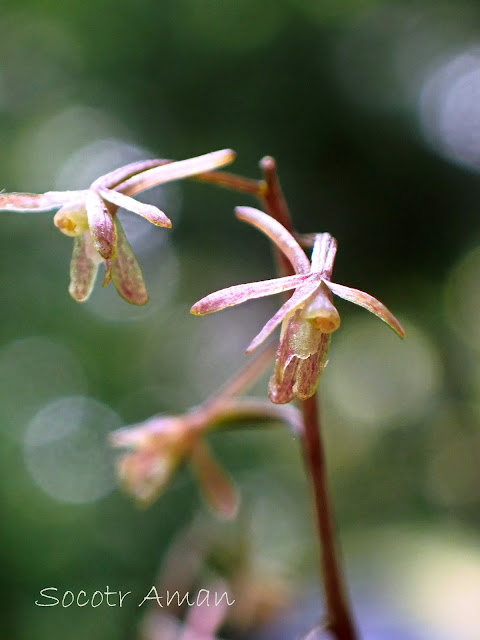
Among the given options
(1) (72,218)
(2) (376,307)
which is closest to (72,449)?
(1) (72,218)

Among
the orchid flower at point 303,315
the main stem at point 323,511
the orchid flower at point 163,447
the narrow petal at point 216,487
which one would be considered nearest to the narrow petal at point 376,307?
the orchid flower at point 303,315

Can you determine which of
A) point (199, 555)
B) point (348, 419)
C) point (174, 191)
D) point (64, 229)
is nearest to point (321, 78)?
point (174, 191)

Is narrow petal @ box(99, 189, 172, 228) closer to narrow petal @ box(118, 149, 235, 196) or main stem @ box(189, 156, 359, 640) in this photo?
narrow petal @ box(118, 149, 235, 196)

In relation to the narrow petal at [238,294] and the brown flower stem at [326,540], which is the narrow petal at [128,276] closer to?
the narrow petal at [238,294]

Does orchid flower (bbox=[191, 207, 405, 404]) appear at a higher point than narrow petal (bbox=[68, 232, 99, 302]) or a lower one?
lower

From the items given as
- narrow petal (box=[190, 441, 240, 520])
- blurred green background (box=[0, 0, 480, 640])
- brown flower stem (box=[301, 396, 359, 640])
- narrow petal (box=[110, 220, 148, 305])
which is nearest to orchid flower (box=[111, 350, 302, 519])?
narrow petal (box=[190, 441, 240, 520])

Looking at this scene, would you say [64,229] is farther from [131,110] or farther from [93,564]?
[131,110]
